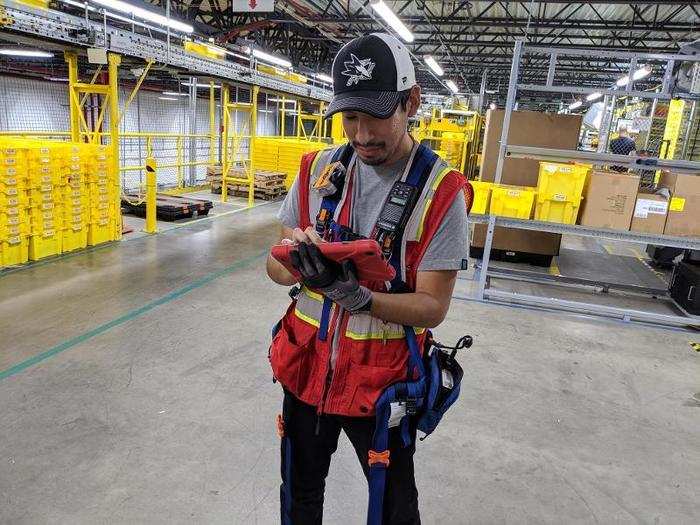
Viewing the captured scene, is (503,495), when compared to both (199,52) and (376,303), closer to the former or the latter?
(376,303)

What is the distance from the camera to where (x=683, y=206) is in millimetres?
5379

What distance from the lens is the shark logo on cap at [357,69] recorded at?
1.30 metres

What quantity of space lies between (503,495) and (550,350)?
241 centimetres

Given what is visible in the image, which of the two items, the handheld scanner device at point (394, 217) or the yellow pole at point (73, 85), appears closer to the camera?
the handheld scanner device at point (394, 217)

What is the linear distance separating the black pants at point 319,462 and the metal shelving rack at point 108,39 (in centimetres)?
620

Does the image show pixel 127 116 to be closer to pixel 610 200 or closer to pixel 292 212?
pixel 610 200

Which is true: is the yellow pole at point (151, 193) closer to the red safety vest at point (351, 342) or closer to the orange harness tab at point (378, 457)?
the red safety vest at point (351, 342)

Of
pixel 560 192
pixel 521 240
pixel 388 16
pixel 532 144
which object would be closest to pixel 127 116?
pixel 388 16

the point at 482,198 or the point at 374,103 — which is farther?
the point at 482,198

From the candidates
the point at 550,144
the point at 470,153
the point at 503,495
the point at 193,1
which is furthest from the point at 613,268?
the point at 193,1

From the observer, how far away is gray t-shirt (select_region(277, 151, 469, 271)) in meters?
1.37

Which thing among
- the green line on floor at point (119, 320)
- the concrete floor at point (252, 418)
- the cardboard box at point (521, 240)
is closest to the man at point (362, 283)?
the concrete floor at point (252, 418)

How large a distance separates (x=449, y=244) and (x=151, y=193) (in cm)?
826

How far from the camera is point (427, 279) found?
1376mm
